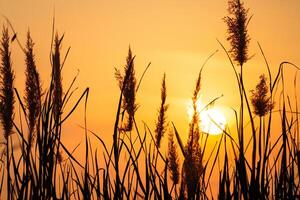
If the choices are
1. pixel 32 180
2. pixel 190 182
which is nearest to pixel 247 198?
pixel 190 182

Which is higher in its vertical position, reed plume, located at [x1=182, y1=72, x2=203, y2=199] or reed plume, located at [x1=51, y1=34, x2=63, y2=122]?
reed plume, located at [x1=51, y1=34, x2=63, y2=122]

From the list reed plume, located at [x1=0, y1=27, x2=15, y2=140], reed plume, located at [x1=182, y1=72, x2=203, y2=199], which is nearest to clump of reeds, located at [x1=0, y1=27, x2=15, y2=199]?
reed plume, located at [x1=0, y1=27, x2=15, y2=140]

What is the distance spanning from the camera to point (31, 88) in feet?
8.75

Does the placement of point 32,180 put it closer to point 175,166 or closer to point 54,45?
point 54,45

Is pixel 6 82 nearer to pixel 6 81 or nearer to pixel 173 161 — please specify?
pixel 6 81

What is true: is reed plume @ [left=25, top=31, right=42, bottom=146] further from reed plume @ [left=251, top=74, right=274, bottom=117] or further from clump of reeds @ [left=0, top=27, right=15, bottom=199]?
reed plume @ [left=251, top=74, right=274, bottom=117]

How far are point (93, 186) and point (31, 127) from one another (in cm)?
57

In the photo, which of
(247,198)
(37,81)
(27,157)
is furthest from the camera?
(37,81)

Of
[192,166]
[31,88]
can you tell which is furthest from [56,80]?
[192,166]

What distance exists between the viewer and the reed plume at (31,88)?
2584 millimetres

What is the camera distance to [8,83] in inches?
113

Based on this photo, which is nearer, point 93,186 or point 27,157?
point 27,157

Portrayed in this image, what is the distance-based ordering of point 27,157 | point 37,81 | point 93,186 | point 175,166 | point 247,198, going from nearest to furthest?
point 247,198, point 27,157, point 37,81, point 93,186, point 175,166

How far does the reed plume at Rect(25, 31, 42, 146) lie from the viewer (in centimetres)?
258
